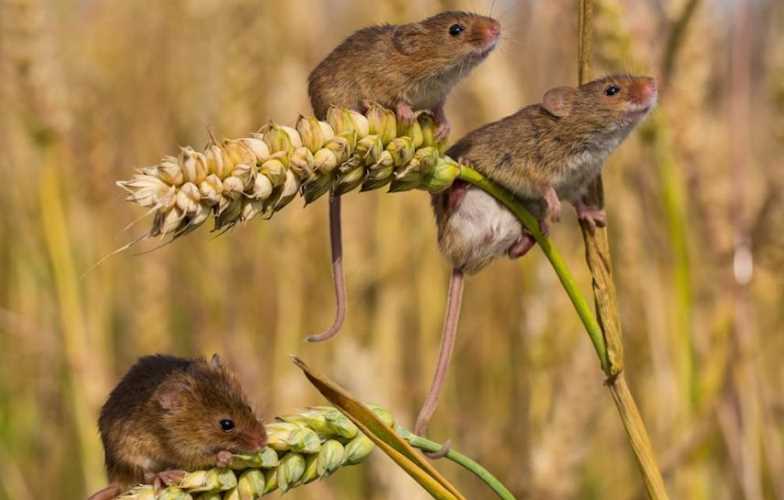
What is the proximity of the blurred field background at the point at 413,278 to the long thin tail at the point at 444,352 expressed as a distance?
83 centimetres

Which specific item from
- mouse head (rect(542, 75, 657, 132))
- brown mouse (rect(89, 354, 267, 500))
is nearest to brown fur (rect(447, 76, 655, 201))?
mouse head (rect(542, 75, 657, 132))

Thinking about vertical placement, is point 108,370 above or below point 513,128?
below

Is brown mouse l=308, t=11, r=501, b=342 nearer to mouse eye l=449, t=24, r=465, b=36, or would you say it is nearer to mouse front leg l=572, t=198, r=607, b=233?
mouse eye l=449, t=24, r=465, b=36

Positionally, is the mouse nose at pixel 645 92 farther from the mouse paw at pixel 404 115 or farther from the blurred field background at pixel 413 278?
the mouse paw at pixel 404 115

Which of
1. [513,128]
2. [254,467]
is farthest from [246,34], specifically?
[254,467]

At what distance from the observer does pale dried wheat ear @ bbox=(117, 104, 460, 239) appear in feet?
3.99

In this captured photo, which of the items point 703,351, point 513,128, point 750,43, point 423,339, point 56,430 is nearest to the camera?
point 513,128

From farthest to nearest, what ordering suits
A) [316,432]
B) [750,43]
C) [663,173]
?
[750,43] < [663,173] < [316,432]

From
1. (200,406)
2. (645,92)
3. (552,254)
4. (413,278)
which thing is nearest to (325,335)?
(552,254)

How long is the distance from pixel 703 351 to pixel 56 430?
2216 mm

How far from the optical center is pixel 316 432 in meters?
1.53

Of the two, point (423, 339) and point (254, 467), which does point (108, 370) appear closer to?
point (423, 339)

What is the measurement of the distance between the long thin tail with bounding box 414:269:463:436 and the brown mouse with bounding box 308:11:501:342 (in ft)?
0.99

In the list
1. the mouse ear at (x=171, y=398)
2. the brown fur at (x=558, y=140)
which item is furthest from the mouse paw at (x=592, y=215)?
the mouse ear at (x=171, y=398)
